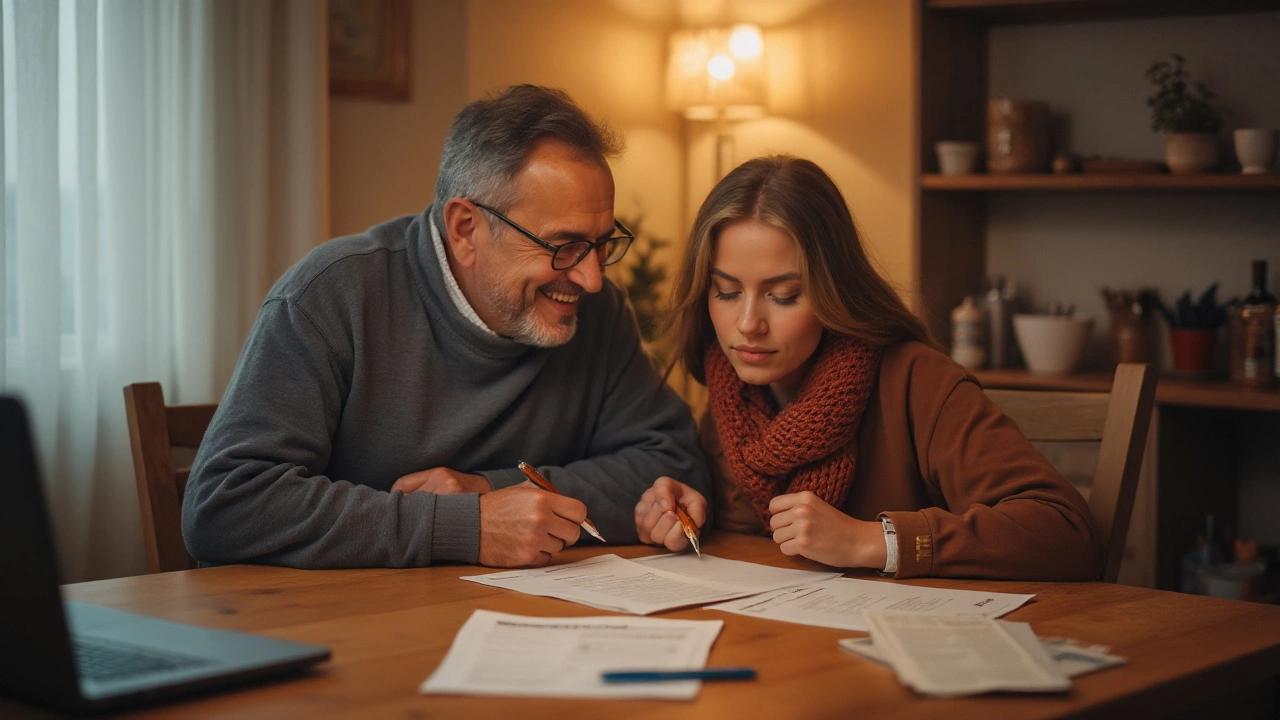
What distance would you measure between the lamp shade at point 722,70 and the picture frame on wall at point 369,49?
1.08 m

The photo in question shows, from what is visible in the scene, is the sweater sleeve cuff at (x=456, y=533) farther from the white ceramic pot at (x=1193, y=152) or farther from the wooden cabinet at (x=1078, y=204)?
the white ceramic pot at (x=1193, y=152)

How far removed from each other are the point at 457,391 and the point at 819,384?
0.55m

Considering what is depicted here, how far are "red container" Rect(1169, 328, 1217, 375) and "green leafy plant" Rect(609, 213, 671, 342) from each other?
5.23 ft

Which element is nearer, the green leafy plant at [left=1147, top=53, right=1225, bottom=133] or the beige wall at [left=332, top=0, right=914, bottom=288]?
the green leafy plant at [left=1147, top=53, right=1225, bottom=133]

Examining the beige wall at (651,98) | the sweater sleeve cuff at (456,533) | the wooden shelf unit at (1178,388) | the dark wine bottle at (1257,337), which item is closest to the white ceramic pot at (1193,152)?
the dark wine bottle at (1257,337)

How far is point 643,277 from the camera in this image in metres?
4.10

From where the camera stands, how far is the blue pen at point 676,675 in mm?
1047

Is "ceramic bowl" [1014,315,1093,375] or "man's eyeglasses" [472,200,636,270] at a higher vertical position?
"man's eyeglasses" [472,200,636,270]

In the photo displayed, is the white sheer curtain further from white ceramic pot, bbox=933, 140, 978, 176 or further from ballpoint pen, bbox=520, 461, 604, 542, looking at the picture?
white ceramic pot, bbox=933, 140, 978, 176

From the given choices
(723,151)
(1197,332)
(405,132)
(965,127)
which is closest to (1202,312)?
(1197,332)

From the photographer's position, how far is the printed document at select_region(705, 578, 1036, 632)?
1.29 metres

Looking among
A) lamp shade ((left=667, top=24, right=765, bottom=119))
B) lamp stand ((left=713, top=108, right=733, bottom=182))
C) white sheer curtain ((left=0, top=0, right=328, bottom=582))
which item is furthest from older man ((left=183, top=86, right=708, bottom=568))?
lamp stand ((left=713, top=108, right=733, bottom=182))

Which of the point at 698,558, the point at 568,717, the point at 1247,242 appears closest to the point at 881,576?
the point at 698,558

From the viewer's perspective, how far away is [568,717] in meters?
0.97
